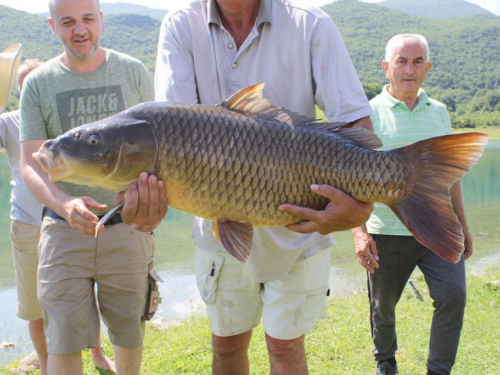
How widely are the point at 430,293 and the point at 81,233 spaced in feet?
8.90

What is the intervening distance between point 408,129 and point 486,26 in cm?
15557

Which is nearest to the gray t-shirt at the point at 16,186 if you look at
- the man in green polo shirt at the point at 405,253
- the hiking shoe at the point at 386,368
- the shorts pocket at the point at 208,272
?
the shorts pocket at the point at 208,272

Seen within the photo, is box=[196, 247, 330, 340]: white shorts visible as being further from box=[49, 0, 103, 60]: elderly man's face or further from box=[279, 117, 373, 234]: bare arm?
box=[49, 0, 103, 60]: elderly man's face

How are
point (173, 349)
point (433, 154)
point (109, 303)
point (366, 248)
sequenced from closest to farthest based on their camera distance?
point (433, 154) → point (109, 303) → point (366, 248) → point (173, 349)

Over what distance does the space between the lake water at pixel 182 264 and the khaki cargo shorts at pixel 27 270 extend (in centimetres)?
148

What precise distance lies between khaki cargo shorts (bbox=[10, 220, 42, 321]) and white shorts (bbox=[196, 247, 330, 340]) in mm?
1975

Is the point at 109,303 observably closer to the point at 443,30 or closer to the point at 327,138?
the point at 327,138

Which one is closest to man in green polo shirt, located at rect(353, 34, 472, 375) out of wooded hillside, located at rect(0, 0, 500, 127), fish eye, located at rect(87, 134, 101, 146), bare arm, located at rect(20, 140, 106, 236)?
bare arm, located at rect(20, 140, 106, 236)

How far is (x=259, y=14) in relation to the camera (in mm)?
2547


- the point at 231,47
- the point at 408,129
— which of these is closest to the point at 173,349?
the point at 408,129

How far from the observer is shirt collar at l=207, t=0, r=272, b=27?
254 cm

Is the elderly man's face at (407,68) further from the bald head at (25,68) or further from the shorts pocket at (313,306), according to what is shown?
the bald head at (25,68)

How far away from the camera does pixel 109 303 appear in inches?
141

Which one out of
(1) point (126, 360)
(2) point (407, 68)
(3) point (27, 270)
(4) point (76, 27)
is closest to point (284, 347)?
(1) point (126, 360)
